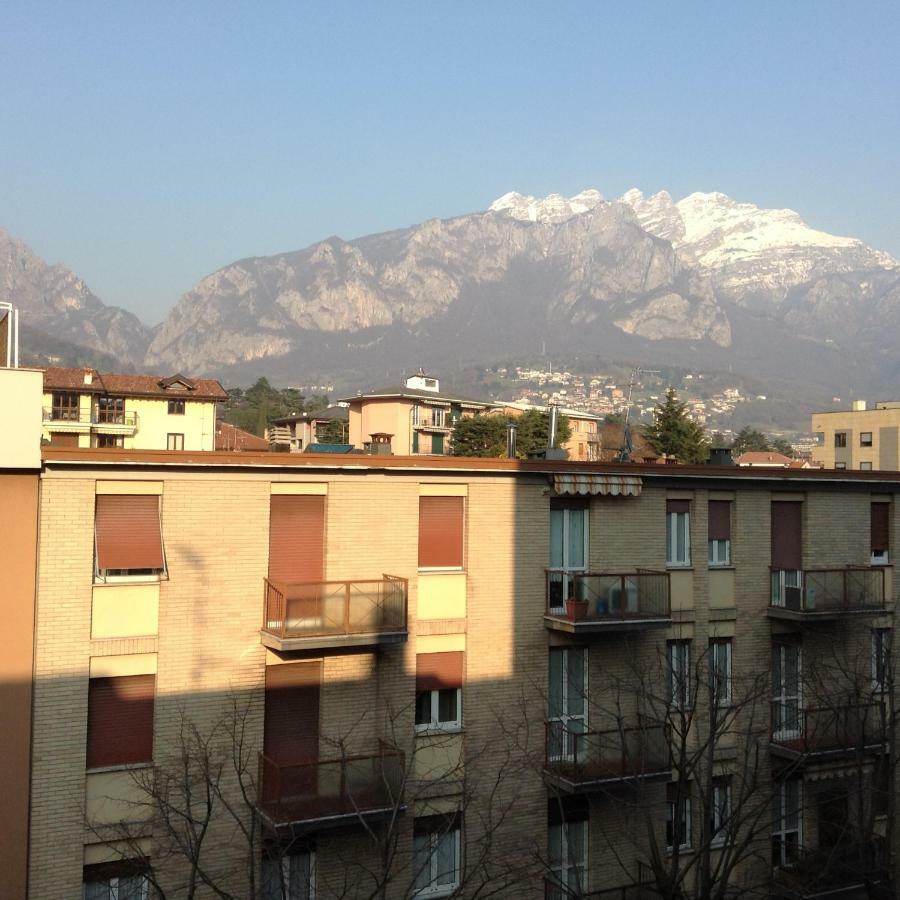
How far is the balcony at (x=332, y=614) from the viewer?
50.8 feet

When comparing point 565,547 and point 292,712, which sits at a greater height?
point 565,547

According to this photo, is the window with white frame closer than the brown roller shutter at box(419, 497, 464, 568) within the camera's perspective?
No

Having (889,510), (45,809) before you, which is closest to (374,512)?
(45,809)

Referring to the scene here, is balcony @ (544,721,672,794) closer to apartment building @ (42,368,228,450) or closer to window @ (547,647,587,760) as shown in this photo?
window @ (547,647,587,760)

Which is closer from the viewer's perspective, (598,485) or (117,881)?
(117,881)

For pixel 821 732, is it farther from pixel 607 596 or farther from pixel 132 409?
pixel 132 409

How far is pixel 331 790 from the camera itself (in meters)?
15.4

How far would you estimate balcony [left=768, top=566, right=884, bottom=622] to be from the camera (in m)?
19.9

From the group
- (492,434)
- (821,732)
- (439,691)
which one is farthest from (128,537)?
(492,434)

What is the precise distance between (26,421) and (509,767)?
10227mm

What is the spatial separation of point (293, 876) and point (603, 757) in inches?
230

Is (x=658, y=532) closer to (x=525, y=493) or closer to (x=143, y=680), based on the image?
(x=525, y=493)

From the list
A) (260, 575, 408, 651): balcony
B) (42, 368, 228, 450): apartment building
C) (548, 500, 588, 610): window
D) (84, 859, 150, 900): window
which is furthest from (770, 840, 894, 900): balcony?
(42, 368, 228, 450): apartment building

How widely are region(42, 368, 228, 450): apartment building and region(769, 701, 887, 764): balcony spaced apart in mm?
65626
